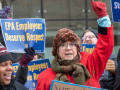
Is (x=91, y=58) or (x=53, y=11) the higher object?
(x=53, y=11)

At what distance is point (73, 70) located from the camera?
6.70 ft

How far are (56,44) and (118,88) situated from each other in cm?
86

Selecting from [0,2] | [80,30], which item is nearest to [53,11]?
[80,30]

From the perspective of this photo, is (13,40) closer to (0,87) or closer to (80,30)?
(0,87)

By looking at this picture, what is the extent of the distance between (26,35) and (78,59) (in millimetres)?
865

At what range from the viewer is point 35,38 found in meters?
2.53

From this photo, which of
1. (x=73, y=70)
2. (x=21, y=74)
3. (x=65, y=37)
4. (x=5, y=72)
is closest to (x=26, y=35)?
(x=21, y=74)

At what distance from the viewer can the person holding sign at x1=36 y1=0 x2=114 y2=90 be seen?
1.97m

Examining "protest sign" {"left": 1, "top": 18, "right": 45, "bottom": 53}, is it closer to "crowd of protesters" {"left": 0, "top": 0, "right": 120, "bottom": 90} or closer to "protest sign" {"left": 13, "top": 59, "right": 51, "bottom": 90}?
"crowd of protesters" {"left": 0, "top": 0, "right": 120, "bottom": 90}

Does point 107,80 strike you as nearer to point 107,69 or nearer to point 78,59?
point 107,69

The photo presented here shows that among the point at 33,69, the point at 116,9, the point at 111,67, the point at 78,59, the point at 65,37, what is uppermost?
the point at 116,9

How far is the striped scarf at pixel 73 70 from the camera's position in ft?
6.43

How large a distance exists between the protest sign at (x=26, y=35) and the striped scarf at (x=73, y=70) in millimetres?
559

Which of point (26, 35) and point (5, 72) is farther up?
point (26, 35)
